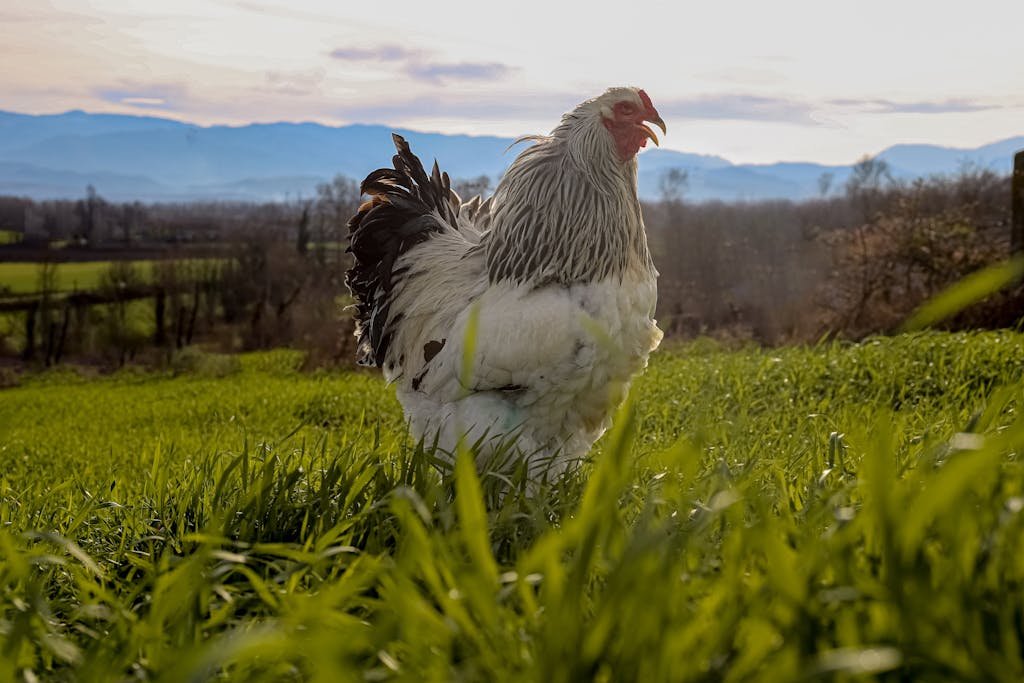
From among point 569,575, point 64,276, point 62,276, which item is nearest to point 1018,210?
point 569,575

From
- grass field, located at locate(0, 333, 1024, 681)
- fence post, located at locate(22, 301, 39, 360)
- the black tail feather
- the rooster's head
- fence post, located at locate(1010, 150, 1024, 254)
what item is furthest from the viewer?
fence post, located at locate(22, 301, 39, 360)

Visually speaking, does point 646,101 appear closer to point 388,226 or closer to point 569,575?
point 388,226

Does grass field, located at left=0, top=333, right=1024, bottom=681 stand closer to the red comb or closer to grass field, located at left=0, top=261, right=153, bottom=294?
the red comb

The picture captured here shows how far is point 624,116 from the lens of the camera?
3.88m

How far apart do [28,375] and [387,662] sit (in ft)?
89.6

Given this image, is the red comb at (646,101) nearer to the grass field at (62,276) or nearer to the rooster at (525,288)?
the rooster at (525,288)

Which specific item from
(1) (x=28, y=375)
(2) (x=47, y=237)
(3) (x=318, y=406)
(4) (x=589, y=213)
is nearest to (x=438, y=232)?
(4) (x=589, y=213)

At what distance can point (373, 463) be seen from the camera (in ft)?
9.45

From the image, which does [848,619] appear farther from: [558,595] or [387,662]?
[387,662]

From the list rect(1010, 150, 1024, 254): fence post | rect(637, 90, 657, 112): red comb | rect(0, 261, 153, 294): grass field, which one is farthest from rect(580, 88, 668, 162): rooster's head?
rect(0, 261, 153, 294): grass field

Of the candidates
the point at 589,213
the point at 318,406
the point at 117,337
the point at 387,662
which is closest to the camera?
the point at 387,662

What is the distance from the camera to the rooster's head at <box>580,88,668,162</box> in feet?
12.7

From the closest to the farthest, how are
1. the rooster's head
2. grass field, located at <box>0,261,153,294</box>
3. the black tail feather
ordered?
1. the rooster's head
2. the black tail feather
3. grass field, located at <box>0,261,153,294</box>

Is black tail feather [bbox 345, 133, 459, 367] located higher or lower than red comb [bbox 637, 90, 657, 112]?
lower
